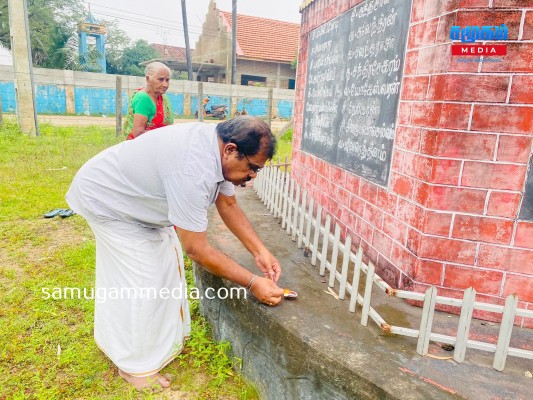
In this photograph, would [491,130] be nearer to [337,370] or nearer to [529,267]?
[529,267]

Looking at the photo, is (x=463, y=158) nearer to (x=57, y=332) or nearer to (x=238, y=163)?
(x=238, y=163)

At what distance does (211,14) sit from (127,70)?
325 inches

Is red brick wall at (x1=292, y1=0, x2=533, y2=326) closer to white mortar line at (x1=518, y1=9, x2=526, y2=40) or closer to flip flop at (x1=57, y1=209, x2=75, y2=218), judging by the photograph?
white mortar line at (x1=518, y1=9, x2=526, y2=40)

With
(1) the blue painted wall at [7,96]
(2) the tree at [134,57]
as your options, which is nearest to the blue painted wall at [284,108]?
(1) the blue painted wall at [7,96]

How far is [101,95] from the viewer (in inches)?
864

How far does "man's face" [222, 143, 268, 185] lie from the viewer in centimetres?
205

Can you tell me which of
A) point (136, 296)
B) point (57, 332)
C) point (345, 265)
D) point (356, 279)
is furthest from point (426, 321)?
point (57, 332)

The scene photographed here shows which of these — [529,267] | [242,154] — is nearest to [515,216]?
[529,267]

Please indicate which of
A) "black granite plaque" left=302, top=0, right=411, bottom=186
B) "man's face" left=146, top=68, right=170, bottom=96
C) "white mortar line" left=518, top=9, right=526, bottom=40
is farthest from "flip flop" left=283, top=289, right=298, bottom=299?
"man's face" left=146, top=68, right=170, bottom=96

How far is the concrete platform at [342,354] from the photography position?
1.74 m

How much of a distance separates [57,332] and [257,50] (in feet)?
88.2

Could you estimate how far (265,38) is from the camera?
28.8 meters

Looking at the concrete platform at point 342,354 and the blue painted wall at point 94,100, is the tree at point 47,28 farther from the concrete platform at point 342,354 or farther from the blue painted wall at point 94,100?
the concrete platform at point 342,354

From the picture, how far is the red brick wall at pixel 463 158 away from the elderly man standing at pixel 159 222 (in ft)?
2.87
